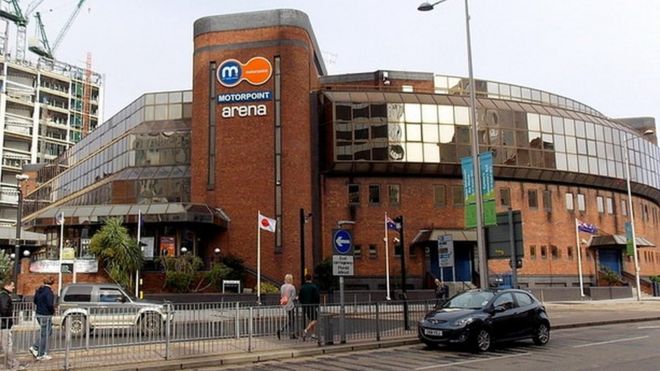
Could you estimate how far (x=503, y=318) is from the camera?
15.4 metres

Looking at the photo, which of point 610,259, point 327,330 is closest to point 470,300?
point 327,330

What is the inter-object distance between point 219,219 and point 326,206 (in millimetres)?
7274

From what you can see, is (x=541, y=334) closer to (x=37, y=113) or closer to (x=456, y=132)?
(x=456, y=132)

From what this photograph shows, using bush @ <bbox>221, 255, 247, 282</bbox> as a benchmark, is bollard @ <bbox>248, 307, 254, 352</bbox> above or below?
below

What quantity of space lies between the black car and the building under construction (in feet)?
275

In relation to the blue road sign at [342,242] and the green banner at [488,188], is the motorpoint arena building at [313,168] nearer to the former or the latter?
the green banner at [488,188]

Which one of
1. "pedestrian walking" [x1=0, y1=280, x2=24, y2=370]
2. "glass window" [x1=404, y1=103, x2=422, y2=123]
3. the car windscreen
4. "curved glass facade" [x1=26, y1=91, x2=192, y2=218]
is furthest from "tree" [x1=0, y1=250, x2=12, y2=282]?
the car windscreen

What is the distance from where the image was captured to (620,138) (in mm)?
50938

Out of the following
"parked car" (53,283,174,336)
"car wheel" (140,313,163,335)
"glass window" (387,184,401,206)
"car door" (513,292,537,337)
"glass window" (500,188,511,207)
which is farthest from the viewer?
"glass window" (500,188,511,207)

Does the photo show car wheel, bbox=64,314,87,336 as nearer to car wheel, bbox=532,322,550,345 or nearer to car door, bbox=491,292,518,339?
car door, bbox=491,292,518,339

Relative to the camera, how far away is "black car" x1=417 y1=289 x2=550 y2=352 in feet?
48.0

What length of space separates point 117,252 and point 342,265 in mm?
19617

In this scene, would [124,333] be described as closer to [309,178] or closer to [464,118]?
[309,178]

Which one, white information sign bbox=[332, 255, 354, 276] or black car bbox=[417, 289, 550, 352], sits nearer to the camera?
black car bbox=[417, 289, 550, 352]
